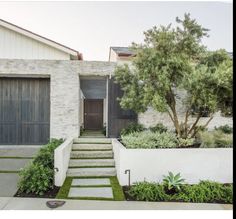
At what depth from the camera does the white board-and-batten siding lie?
11523 millimetres

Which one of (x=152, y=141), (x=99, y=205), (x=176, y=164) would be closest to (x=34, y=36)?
(x=152, y=141)

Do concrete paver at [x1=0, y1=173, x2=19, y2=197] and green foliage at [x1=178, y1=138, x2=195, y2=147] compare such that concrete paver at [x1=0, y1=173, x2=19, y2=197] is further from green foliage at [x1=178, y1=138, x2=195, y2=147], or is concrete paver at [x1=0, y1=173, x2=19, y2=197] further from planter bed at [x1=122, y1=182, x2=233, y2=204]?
green foliage at [x1=178, y1=138, x2=195, y2=147]

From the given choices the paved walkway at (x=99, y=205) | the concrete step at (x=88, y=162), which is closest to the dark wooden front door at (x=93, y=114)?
the concrete step at (x=88, y=162)

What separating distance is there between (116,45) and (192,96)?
8389 millimetres

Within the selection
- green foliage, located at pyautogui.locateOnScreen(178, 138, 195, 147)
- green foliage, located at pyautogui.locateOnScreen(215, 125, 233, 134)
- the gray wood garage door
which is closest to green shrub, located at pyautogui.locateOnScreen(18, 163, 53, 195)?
green foliage, located at pyautogui.locateOnScreen(178, 138, 195, 147)

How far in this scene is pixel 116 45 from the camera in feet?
47.8

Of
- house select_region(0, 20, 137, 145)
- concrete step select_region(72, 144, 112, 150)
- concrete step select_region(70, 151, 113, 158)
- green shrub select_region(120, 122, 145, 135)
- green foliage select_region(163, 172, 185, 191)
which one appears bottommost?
green foliage select_region(163, 172, 185, 191)

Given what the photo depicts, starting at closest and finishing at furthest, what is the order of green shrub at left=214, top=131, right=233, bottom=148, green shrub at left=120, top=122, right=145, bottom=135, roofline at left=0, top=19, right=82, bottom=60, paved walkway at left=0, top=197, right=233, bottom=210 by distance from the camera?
paved walkway at left=0, top=197, right=233, bottom=210 → green shrub at left=214, top=131, right=233, bottom=148 → green shrub at left=120, top=122, right=145, bottom=135 → roofline at left=0, top=19, right=82, bottom=60

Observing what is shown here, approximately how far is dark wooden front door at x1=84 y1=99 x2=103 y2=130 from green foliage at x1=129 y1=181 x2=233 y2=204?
980 centimetres

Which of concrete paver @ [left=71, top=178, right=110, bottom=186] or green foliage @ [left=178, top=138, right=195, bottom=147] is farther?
green foliage @ [left=178, top=138, right=195, bottom=147]

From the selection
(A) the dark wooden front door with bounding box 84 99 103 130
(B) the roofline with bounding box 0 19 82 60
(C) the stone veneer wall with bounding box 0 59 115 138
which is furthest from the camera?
(A) the dark wooden front door with bounding box 84 99 103 130

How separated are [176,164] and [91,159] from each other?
101 inches

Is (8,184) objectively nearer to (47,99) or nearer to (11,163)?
(11,163)

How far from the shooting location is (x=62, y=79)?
31.9 feet
